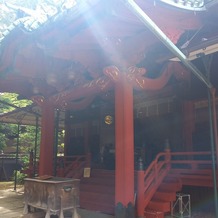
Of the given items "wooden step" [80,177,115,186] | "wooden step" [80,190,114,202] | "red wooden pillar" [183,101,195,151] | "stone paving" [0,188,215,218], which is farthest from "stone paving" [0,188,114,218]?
"red wooden pillar" [183,101,195,151]

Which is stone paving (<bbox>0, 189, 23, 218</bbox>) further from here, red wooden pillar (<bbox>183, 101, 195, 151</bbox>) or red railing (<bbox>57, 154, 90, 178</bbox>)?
red wooden pillar (<bbox>183, 101, 195, 151</bbox>)

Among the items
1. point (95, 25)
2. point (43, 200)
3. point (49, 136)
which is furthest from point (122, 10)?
point (49, 136)

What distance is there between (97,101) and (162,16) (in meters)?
7.26

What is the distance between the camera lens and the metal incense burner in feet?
19.7

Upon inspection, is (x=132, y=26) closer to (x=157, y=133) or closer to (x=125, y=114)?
(x=125, y=114)

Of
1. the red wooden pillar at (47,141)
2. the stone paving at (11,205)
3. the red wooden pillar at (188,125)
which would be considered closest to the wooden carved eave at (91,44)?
the red wooden pillar at (47,141)

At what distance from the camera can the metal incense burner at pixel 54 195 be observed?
6.01 m

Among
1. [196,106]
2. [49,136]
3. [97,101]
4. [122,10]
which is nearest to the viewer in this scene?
[122,10]

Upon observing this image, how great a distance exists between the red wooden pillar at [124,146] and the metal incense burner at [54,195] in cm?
109

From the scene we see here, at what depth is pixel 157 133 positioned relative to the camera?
371 inches

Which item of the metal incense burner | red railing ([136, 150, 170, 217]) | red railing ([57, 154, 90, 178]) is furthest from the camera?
red railing ([57, 154, 90, 178])

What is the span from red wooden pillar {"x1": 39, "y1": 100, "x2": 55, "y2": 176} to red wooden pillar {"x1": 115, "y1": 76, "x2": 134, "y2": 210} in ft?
11.4

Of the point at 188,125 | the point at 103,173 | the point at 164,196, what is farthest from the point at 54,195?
the point at 188,125

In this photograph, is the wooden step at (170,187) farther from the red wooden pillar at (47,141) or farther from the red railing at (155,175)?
the red wooden pillar at (47,141)
